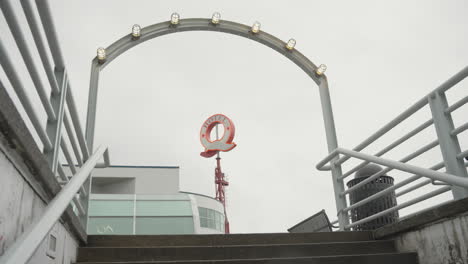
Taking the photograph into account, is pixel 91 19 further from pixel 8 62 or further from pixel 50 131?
pixel 8 62

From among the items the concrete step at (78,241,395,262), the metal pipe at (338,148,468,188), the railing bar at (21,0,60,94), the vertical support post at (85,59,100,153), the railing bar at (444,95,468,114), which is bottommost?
the concrete step at (78,241,395,262)

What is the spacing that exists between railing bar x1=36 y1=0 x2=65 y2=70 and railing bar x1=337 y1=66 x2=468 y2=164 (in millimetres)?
2664

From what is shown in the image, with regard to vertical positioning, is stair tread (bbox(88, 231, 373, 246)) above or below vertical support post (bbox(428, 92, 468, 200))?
below

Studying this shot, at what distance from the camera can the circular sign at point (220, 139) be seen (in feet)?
79.3

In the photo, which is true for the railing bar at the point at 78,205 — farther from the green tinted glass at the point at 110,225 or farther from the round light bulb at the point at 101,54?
the green tinted glass at the point at 110,225

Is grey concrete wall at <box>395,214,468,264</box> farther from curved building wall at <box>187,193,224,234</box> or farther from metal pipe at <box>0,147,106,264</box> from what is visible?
curved building wall at <box>187,193,224,234</box>

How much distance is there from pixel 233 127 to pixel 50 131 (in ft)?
70.2

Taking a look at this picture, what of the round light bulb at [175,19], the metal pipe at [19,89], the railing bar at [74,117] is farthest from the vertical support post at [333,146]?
the metal pipe at [19,89]

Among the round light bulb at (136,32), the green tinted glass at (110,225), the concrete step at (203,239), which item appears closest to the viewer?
the concrete step at (203,239)

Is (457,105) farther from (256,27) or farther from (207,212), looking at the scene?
(207,212)

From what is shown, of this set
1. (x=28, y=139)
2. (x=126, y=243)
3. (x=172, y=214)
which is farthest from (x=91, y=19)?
(x=28, y=139)

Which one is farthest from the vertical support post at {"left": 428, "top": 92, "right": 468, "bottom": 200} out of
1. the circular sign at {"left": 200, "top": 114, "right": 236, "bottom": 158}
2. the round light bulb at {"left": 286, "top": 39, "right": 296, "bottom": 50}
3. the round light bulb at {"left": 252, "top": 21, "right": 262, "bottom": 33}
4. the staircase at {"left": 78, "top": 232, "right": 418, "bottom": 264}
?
the circular sign at {"left": 200, "top": 114, "right": 236, "bottom": 158}

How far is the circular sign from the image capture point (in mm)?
24183

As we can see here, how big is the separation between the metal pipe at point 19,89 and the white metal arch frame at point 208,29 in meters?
3.34
